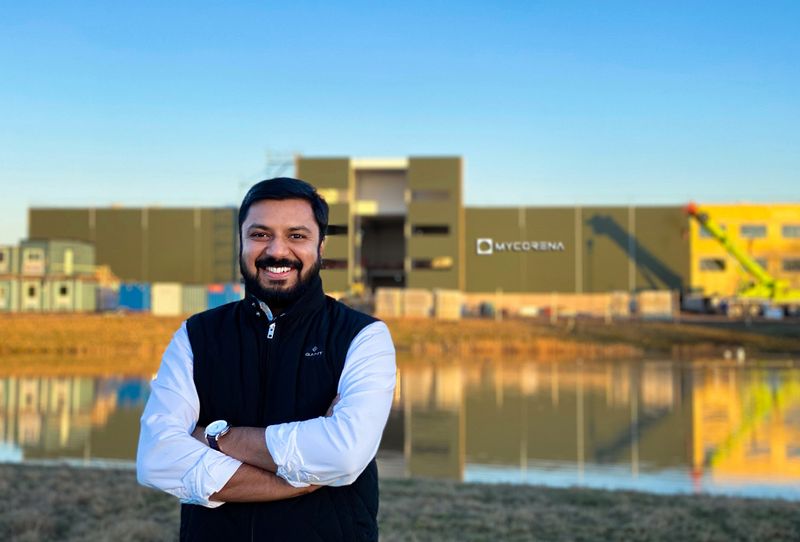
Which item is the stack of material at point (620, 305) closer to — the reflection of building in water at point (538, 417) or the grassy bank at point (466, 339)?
the grassy bank at point (466, 339)

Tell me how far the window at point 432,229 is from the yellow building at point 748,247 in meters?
20.0

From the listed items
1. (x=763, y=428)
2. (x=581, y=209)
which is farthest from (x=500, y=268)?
(x=763, y=428)

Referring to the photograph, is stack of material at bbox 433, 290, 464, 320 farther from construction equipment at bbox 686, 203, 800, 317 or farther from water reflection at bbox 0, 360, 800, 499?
construction equipment at bbox 686, 203, 800, 317

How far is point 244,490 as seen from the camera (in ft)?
9.13

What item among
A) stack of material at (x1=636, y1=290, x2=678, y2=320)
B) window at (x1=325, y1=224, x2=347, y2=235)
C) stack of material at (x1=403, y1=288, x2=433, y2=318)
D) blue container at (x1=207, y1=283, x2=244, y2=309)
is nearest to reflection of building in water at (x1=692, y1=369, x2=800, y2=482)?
window at (x1=325, y1=224, x2=347, y2=235)

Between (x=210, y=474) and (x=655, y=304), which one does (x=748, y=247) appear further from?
(x=210, y=474)

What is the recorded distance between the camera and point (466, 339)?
39.8m

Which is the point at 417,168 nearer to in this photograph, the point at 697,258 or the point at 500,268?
the point at 500,268

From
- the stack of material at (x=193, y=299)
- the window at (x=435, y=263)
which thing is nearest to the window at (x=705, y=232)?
the window at (x=435, y=263)

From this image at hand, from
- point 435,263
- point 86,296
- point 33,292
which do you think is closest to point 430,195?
point 435,263

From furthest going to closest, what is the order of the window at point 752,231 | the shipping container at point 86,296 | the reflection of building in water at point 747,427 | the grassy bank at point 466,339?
1. the window at point 752,231
2. the shipping container at point 86,296
3. the grassy bank at point 466,339
4. the reflection of building in water at point 747,427

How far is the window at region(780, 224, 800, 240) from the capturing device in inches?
2626

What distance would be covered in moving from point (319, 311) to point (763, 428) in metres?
15.8

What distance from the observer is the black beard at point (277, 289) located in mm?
2961
